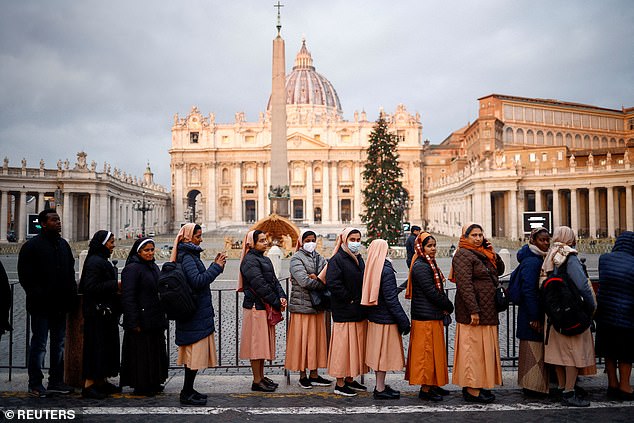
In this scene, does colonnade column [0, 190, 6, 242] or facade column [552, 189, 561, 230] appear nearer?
colonnade column [0, 190, 6, 242]

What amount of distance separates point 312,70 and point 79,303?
4309 inches

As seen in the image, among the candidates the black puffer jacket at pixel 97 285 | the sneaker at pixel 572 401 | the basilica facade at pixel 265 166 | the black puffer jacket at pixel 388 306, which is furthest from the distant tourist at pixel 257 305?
the basilica facade at pixel 265 166

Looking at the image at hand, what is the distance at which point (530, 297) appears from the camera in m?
6.09

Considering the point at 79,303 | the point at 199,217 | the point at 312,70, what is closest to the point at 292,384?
the point at 79,303

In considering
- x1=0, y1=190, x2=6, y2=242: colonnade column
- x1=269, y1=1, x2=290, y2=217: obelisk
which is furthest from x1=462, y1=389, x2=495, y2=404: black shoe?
x1=0, y1=190, x2=6, y2=242: colonnade column

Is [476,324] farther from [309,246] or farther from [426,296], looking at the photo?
[309,246]

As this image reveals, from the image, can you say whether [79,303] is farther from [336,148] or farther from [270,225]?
[336,148]

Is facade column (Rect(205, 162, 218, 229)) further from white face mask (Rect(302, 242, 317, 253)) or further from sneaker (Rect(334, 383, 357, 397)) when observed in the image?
sneaker (Rect(334, 383, 357, 397))

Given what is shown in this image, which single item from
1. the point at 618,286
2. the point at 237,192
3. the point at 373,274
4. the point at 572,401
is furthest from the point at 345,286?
the point at 237,192

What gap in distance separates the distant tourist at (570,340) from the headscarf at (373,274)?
182 cm

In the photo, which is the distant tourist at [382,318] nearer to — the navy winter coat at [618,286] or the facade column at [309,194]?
the navy winter coat at [618,286]

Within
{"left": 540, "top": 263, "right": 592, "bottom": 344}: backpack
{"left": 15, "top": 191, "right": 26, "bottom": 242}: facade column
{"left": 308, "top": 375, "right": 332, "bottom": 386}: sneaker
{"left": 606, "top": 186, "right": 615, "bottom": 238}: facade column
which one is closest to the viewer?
{"left": 540, "top": 263, "right": 592, "bottom": 344}: backpack

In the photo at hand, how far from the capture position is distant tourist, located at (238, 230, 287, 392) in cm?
630

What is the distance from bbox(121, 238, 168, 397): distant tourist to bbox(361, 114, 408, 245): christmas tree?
2720 centimetres
